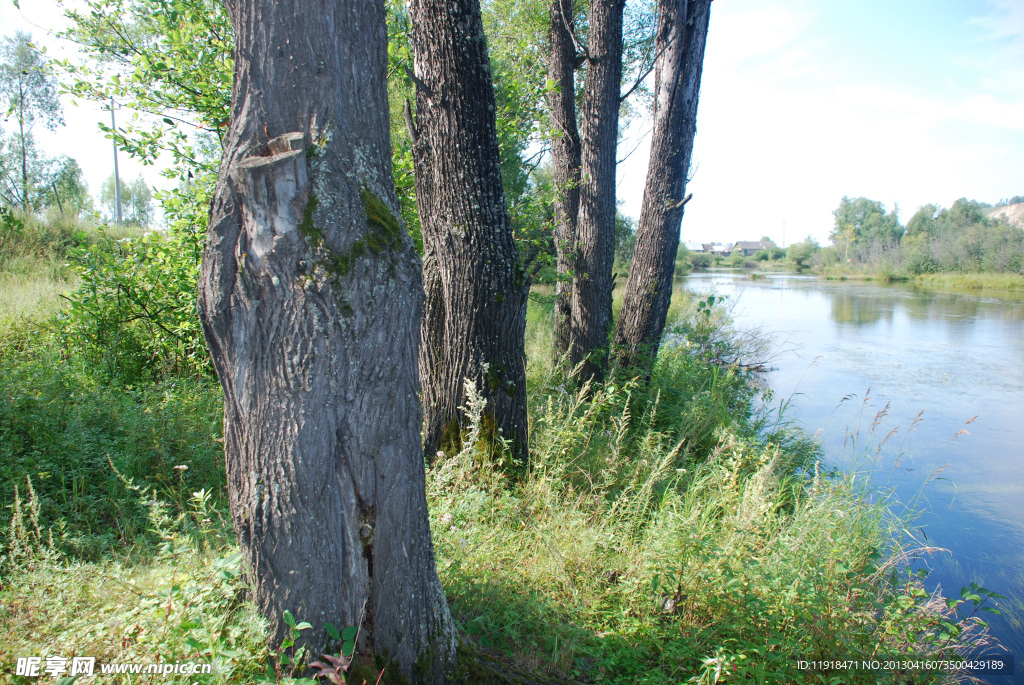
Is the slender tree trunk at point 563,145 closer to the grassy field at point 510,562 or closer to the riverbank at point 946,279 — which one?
the grassy field at point 510,562

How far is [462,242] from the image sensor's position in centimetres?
380

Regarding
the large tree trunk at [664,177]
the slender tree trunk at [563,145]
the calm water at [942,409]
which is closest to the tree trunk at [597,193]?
the slender tree trunk at [563,145]

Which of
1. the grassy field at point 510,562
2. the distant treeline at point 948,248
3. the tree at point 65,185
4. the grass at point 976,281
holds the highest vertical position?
the tree at point 65,185

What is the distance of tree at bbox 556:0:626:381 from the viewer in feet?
21.3

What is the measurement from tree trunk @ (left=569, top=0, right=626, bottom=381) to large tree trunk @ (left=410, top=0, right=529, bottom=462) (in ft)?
8.47

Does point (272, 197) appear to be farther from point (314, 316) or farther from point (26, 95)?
point (26, 95)

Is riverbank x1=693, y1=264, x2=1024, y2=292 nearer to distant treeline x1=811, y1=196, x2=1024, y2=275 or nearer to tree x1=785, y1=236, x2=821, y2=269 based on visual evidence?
distant treeline x1=811, y1=196, x2=1024, y2=275

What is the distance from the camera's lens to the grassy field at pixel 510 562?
80.0 inches

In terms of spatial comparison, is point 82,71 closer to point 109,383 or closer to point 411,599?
point 109,383

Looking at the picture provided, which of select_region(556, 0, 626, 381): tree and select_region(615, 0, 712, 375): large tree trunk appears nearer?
select_region(615, 0, 712, 375): large tree trunk

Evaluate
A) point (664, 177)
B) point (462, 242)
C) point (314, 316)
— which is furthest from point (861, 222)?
point (314, 316)

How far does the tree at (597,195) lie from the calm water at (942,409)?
9.97 ft

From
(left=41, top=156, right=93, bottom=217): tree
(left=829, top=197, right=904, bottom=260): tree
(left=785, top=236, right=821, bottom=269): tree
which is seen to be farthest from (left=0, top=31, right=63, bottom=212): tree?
(left=829, top=197, right=904, bottom=260): tree

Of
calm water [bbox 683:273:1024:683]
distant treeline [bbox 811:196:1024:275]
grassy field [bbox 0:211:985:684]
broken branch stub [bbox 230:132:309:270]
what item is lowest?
calm water [bbox 683:273:1024:683]
